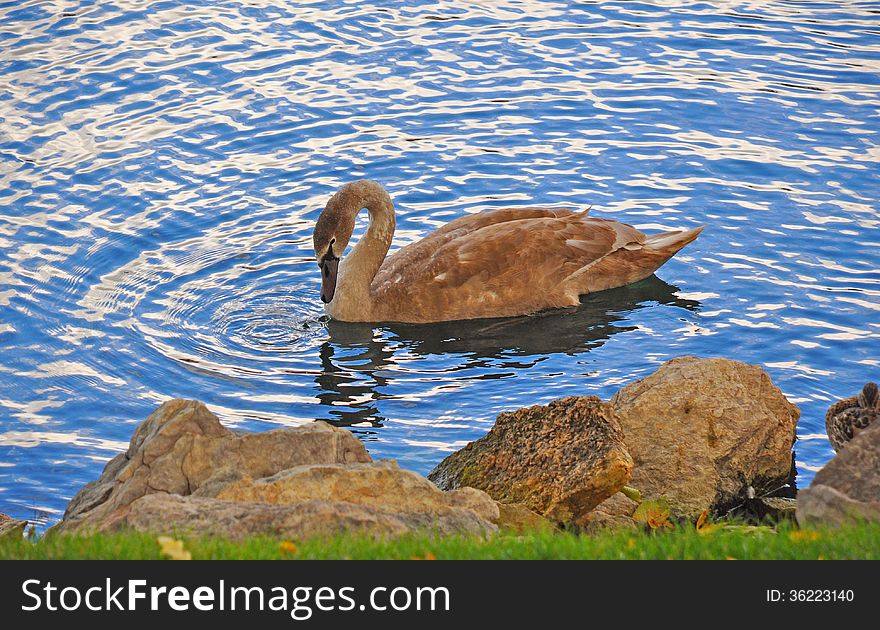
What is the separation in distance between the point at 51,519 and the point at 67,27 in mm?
11613

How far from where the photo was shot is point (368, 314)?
12398 mm

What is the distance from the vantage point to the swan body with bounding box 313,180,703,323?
40.2ft

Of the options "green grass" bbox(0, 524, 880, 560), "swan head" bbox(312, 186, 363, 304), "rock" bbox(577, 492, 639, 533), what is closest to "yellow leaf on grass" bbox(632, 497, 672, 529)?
"rock" bbox(577, 492, 639, 533)

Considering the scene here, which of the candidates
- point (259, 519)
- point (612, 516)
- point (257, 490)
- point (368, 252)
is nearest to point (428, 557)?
point (259, 519)

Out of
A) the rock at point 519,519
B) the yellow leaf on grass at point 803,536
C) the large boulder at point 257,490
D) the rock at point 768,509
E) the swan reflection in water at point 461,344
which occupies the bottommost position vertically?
the swan reflection in water at point 461,344

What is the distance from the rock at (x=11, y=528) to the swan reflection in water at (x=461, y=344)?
308 centimetres

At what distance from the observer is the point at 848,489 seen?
728 centimetres

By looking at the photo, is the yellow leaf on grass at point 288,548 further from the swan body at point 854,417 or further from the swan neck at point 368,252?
the swan neck at point 368,252

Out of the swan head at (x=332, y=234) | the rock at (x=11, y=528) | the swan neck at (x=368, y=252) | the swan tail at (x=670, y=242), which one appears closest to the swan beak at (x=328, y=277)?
the swan head at (x=332, y=234)

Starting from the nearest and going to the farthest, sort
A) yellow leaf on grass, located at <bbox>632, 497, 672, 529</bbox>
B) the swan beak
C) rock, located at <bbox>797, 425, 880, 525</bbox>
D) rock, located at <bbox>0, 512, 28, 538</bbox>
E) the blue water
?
rock, located at <bbox>797, 425, 880, 525</bbox> → rock, located at <bbox>0, 512, 28, 538</bbox> → yellow leaf on grass, located at <bbox>632, 497, 672, 529</bbox> → the blue water → the swan beak

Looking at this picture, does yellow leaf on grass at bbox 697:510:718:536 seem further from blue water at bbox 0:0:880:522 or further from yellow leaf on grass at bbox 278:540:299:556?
yellow leaf on grass at bbox 278:540:299:556

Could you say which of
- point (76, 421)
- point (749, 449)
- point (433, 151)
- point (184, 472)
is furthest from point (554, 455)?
point (433, 151)

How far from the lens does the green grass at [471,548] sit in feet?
19.8

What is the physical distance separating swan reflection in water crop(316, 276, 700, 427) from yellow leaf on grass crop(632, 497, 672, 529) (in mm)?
2658
